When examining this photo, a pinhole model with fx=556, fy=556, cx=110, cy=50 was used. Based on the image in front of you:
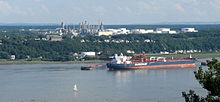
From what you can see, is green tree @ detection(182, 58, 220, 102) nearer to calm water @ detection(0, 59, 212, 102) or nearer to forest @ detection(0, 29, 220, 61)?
calm water @ detection(0, 59, 212, 102)

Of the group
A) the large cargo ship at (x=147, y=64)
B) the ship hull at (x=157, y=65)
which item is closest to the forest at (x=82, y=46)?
the large cargo ship at (x=147, y=64)

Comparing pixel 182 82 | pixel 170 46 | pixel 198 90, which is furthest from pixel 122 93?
pixel 170 46

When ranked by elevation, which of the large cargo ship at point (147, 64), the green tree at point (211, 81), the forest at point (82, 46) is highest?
the green tree at point (211, 81)

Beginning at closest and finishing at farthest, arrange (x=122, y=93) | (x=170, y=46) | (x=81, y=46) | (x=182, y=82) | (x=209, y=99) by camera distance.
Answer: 1. (x=209, y=99)
2. (x=122, y=93)
3. (x=182, y=82)
4. (x=81, y=46)
5. (x=170, y=46)

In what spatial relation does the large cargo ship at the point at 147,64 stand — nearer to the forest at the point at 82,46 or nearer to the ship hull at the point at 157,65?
the ship hull at the point at 157,65

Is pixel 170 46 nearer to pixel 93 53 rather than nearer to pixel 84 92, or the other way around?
pixel 93 53

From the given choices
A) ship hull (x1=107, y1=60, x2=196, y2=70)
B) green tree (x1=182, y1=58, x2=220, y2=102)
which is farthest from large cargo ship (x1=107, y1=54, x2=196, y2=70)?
green tree (x1=182, y1=58, x2=220, y2=102)

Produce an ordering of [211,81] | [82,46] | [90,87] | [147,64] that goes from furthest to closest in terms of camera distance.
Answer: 1. [82,46]
2. [147,64]
3. [90,87]
4. [211,81]

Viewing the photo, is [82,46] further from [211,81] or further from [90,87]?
[211,81]

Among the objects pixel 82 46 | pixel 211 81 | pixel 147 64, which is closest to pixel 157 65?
pixel 147 64
